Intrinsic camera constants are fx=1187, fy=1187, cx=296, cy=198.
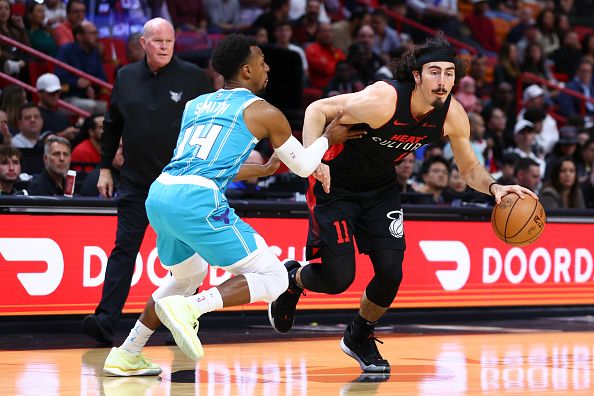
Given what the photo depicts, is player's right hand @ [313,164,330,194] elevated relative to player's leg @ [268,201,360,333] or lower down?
elevated

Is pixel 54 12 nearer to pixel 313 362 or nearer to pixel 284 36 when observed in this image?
pixel 284 36

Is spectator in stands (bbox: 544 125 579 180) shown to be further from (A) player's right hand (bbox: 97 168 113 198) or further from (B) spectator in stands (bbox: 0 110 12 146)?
(A) player's right hand (bbox: 97 168 113 198)

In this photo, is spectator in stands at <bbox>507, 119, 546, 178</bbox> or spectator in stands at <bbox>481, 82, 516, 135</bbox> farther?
spectator in stands at <bbox>481, 82, 516, 135</bbox>

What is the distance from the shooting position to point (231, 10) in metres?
18.3


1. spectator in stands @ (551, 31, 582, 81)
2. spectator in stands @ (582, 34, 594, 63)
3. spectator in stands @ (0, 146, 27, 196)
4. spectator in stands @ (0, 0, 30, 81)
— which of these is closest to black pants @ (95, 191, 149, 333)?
spectator in stands @ (0, 146, 27, 196)

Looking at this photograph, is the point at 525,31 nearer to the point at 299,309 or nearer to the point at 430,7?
the point at 430,7

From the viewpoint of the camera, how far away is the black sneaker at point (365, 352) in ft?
24.8

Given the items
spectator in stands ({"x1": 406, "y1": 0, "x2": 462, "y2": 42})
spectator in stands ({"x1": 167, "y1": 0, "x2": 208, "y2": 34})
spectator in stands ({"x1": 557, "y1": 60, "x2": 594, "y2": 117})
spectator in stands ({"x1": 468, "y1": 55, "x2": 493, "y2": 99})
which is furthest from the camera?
spectator in stands ({"x1": 406, "y1": 0, "x2": 462, "y2": 42})

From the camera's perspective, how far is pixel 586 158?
15.8m

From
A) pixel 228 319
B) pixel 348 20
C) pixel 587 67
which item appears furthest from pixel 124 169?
pixel 587 67

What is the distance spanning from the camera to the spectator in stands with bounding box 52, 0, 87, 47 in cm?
1540

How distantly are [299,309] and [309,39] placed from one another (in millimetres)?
8023

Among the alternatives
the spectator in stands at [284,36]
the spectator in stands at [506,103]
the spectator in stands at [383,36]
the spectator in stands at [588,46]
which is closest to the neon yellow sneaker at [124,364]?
the spectator in stands at [284,36]

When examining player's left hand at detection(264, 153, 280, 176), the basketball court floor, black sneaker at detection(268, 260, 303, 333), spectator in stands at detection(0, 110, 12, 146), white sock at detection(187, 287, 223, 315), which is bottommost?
the basketball court floor
